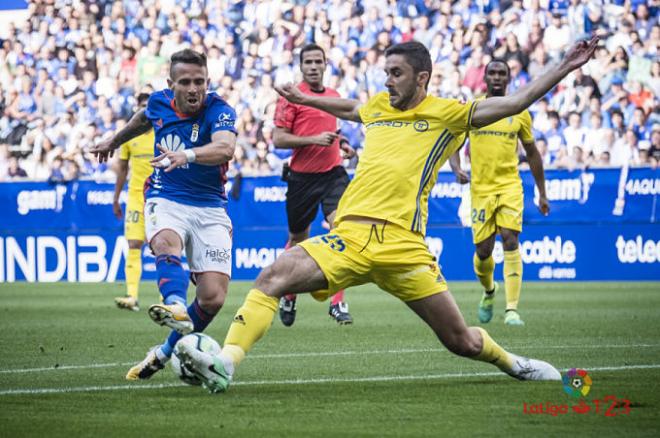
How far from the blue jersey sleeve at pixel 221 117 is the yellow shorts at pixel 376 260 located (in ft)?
4.16

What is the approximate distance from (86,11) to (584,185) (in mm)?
15563

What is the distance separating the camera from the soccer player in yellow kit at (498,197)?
13188mm

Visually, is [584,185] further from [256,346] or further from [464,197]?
[256,346]

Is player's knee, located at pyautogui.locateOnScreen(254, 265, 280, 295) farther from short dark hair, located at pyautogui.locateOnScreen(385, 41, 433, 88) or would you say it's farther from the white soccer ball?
short dark hair, located at pyautogui.locateOnScreen(385, 41, 433, 88)

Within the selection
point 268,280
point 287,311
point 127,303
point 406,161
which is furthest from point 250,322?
point 127,303

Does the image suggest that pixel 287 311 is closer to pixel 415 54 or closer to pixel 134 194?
pixel 134 194

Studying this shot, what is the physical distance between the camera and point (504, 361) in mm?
7645

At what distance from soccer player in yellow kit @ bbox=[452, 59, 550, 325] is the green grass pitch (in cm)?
48

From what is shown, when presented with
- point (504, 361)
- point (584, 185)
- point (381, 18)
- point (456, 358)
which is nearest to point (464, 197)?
point (584, 185)

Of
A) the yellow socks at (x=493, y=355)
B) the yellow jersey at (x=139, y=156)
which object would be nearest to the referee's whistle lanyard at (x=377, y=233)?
the yellow socks at (x=493, y=355)

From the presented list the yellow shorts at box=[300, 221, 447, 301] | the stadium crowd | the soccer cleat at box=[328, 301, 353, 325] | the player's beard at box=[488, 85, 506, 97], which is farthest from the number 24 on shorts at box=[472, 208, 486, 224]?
the stadium crowd

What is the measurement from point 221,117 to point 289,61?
19.1 meters

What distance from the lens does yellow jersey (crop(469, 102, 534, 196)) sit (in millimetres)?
13312

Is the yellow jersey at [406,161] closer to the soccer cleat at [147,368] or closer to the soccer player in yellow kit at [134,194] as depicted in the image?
the soccer cleat at [147,368]
